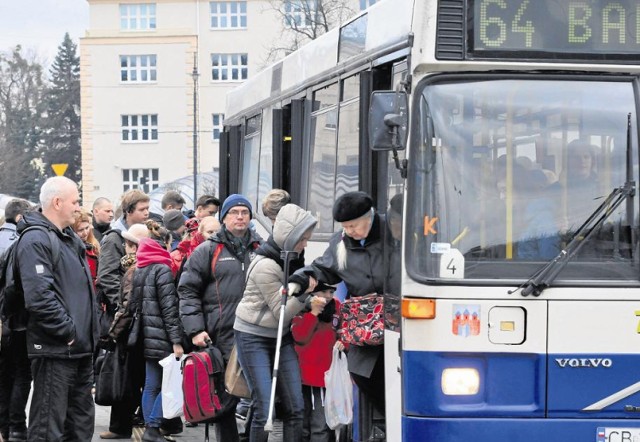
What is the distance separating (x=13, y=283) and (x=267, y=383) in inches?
69.8

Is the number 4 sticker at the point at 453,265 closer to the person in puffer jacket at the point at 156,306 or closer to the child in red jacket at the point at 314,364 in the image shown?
the child in red jacket at the point at 314,364

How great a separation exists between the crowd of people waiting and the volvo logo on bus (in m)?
1.40

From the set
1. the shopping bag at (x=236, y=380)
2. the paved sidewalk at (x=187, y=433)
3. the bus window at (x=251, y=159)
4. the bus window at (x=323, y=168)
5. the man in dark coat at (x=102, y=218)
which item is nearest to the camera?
the shopping bag at (x=236, y=380)

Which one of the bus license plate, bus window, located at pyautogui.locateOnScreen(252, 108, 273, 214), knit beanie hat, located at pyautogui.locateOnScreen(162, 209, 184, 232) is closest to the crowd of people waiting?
knit beanie hat, located at pyautogui.locateOnScreen(162, 209, 184, 232)

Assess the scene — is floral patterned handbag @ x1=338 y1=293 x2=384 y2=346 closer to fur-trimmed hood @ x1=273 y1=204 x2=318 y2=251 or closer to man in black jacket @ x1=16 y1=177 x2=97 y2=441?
fur-trimmed hood @ x1=273 y1=204 x2=318 y2=251

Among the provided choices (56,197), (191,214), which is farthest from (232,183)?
(56,197)

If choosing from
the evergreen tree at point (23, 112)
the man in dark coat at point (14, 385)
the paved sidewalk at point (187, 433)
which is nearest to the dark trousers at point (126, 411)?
the paved sidewalk at point (187, 433)

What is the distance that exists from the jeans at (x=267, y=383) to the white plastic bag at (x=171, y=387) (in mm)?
1409

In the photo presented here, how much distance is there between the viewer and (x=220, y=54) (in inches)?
2840

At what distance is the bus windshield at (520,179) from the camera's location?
665 cm

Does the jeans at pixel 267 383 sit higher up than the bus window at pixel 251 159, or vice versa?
the bus window at pixel 251 159

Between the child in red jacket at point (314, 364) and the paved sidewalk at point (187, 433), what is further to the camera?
the paved sidewalk at point (187, 433)

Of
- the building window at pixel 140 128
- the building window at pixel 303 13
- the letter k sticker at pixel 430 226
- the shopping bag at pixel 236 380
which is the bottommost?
the shopping bag at pixel 236 380

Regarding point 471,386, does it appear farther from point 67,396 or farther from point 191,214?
point 191,214
